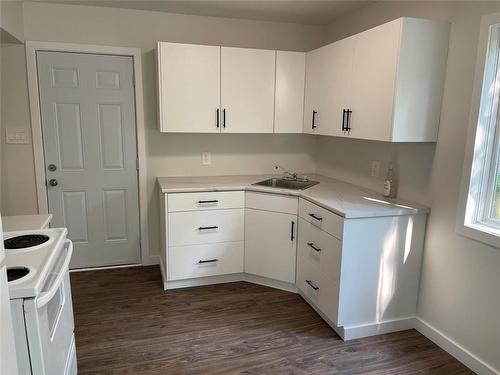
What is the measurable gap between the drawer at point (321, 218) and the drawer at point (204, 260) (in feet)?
2.27

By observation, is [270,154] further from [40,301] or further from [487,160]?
[40,301]

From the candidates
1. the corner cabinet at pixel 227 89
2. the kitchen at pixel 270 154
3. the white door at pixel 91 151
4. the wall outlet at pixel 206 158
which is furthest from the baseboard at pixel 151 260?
the corner cabinet at pixel 227 89

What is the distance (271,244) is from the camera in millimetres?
3102

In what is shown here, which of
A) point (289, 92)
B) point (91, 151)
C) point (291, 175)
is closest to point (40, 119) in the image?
point (91, 151)

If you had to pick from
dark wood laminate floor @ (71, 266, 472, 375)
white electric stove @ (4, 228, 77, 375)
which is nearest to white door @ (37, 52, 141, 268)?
dark wood laminate floor @ (71, 266, 472, 375)

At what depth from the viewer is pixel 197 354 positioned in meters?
2.30

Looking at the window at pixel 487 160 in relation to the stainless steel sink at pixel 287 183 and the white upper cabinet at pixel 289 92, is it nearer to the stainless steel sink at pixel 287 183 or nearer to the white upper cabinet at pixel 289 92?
the stainless steel sink at pixel 287 183

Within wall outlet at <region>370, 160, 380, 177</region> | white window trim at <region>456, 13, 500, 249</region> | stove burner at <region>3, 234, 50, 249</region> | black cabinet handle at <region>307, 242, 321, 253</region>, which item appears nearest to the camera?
stove burner at <region>3, 234, 50, 249</region>

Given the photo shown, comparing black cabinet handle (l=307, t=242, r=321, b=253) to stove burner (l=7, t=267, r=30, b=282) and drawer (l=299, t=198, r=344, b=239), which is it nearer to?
drawer (l=299, t=198, r=344, b=239)

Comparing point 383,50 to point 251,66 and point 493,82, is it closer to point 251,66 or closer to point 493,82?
point 493,82

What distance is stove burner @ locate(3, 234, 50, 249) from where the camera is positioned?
1.70 m

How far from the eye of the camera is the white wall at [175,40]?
310 cm

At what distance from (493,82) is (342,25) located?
1708mm

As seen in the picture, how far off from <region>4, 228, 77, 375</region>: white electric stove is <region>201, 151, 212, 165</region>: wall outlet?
1.81m
